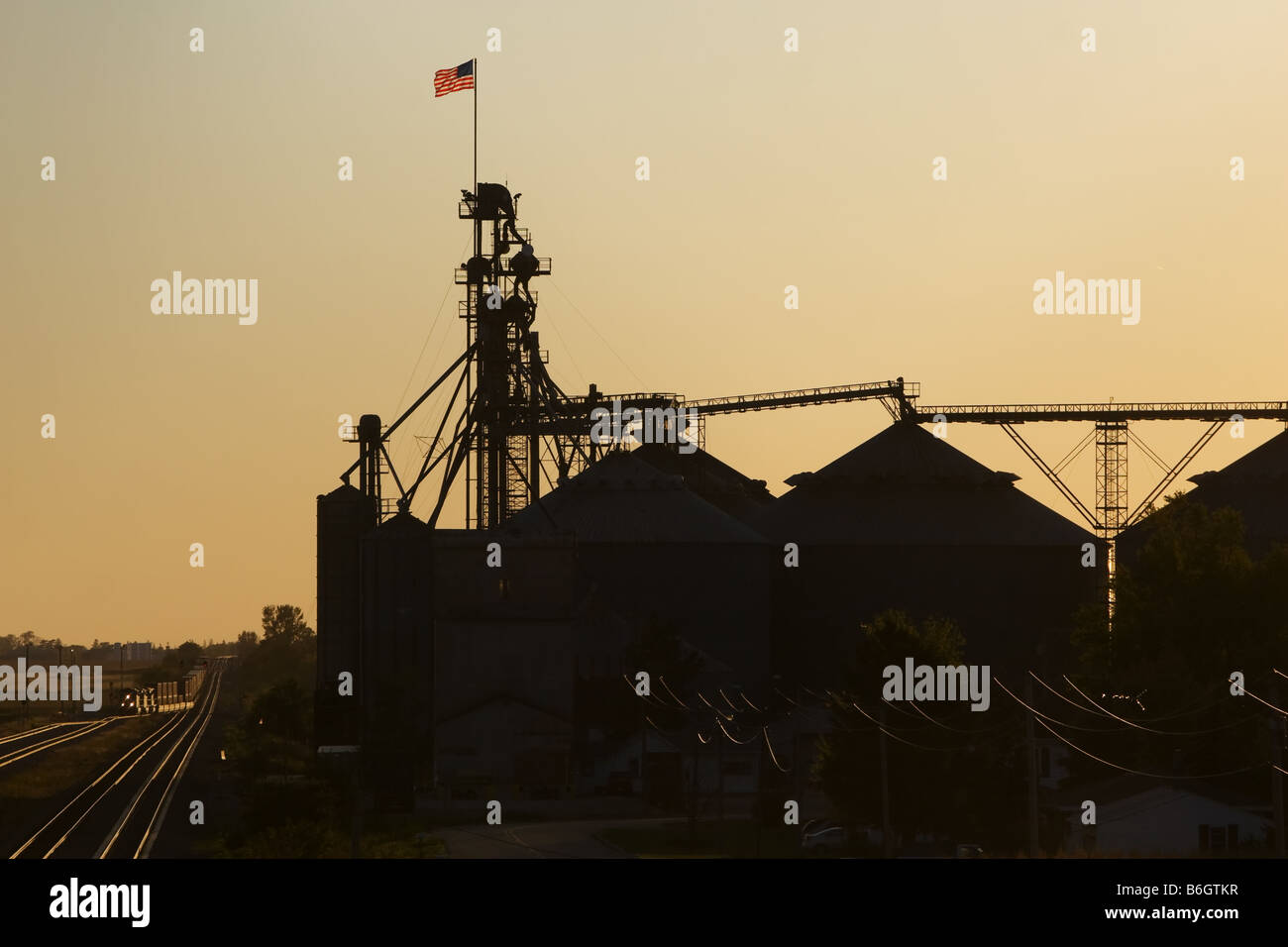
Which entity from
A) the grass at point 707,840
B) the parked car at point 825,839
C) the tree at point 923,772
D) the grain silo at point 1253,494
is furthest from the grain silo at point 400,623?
the grain silo at point 1253,494

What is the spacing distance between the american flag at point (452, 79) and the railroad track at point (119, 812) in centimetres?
3232

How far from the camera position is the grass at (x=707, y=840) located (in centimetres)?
6191

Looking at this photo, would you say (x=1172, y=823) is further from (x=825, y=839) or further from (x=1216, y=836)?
(x=825, y=839)

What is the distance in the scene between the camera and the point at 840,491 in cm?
10719

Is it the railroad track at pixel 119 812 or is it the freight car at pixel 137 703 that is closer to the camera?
the railroad track at pixel 119 812

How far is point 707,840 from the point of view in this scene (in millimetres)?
66125

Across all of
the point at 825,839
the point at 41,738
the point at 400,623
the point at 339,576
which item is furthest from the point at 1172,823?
the point at 41,738

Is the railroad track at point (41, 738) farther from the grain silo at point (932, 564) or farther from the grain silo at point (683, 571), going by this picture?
the grain silo at point (932, 564)

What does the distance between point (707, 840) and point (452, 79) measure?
3890 cm
